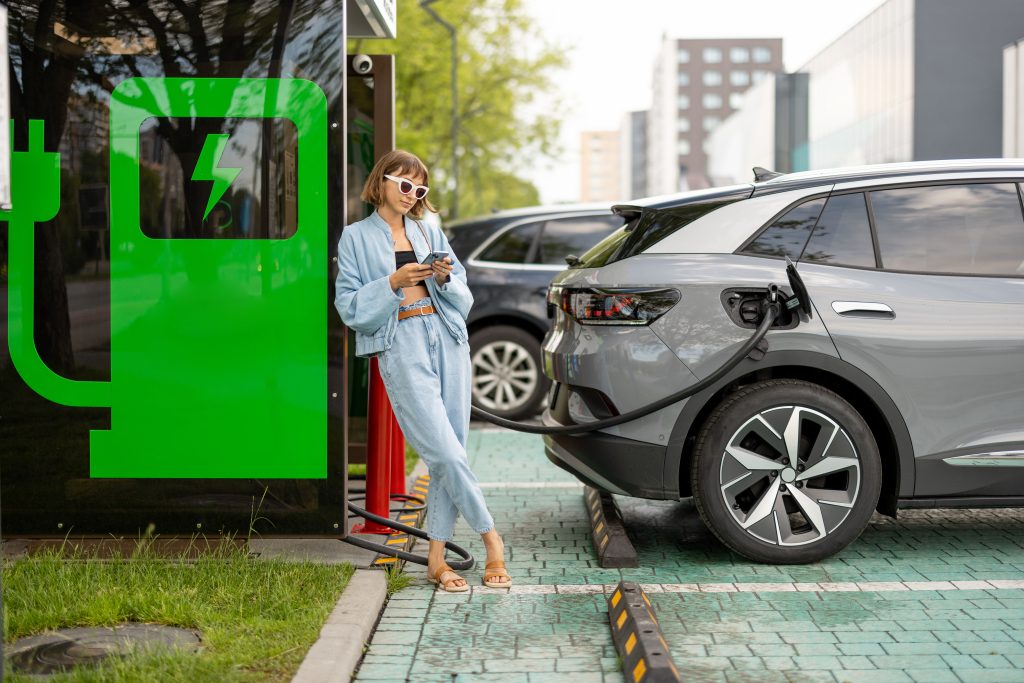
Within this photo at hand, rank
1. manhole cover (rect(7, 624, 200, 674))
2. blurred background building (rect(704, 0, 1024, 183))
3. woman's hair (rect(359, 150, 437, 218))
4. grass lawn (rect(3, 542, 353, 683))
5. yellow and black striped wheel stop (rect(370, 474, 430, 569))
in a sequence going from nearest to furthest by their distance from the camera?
grass lawn (rect(3, 542, 353, 683))
manhole cover (rect(7, 624, 200, 674))
woman's hair (rect(359, 150, 437, 218))
yellow and black striped wheel stop (rect(370, 474, 430, 569))
blurred background building (rect(704, 0, 1024, 183))

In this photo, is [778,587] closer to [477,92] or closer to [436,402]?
[436,402]

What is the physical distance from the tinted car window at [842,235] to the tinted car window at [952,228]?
0.07 meters

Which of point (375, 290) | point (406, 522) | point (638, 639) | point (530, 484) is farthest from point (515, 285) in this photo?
point (638, 639)

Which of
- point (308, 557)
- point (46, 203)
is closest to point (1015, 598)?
point (308, 557)

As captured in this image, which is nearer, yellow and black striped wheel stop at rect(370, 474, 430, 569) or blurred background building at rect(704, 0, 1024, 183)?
yellow and black striped wheel stop at rect(370, 474, 430, 569)

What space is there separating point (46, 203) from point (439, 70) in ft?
98.8

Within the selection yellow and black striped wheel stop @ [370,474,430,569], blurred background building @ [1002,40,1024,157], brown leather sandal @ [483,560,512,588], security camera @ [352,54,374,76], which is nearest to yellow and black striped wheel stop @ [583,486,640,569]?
brown leather sandal @ [483,560,512,588]

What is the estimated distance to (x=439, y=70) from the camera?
1372 inches

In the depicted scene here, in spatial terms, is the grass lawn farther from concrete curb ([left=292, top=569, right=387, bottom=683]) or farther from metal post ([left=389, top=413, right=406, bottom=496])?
metal post ([left=389, top=413, right=406, bottom=496])

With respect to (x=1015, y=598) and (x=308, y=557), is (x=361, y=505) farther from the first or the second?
(x=1015, y=598)

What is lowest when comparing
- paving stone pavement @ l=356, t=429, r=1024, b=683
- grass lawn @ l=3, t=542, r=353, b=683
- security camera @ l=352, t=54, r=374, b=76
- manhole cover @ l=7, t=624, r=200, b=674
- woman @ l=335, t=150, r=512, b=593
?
paving stone pavement @ l=356, t=429, r=1024, b=683

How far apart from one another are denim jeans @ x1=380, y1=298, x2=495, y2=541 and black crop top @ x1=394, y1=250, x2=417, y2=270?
0.18 m

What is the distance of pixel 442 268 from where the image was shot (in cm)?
504

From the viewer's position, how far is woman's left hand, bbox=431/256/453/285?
16.5ft
